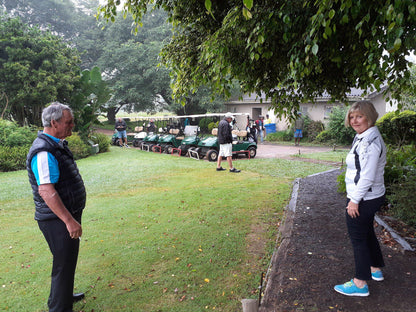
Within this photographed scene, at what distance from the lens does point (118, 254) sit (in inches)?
→ 169

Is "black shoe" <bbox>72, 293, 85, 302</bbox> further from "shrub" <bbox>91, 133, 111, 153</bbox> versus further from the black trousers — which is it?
"shrub" <bbox>91, 133, 111, 153</bbox>

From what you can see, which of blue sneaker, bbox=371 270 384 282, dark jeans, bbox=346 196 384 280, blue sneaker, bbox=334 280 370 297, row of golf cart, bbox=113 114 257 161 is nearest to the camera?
dark jeans, bbox=346 196 384 280

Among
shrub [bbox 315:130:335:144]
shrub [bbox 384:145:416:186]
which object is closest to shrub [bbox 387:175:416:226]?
shrub [bbox 384:145:416:186]

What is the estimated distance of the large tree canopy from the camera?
2855 millimetres

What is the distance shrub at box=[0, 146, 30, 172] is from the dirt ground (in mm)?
10384

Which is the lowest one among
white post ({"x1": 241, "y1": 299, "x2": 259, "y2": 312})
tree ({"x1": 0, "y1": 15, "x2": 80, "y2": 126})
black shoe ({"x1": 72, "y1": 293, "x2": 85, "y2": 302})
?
black shoe ({"x1": 72, "y1": 293, "x2": 85, "y2": 302})

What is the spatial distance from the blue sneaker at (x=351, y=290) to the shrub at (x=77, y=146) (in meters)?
12.9

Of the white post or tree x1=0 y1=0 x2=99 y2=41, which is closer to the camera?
the white post

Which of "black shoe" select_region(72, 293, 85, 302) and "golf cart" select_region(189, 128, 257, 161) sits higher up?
"golf cart" select_region(189, 128, 257, 161)

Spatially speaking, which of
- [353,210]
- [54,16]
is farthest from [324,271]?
[54,16]

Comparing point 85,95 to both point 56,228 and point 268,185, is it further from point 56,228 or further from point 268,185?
point 56,228

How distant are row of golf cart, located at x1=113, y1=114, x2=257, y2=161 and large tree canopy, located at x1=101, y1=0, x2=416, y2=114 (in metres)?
7.15

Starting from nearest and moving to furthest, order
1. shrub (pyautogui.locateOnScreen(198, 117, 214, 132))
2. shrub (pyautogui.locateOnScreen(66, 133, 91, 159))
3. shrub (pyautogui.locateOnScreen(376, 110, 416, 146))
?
shrub (pyautogui.locateOnScreen(376, 110, 416, 146)) < shrub (pyautogui.locateOnScreen(66, 133, 91, 159)) < shrub (pyautogui.locateOnScreen(198, 117, 214, 132))

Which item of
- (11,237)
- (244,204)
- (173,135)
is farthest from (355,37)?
(173,135)
